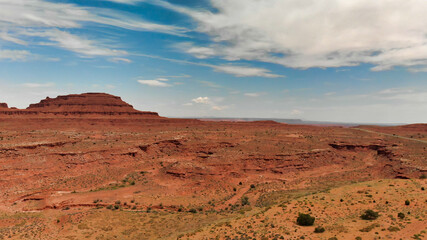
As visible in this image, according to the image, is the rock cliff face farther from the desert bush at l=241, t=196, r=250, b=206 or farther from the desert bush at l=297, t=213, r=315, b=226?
the desert bush at l=297, t=213, r=315, b=226

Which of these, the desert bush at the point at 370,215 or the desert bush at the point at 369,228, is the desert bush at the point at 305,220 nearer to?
the desert bush at the point at 369,228

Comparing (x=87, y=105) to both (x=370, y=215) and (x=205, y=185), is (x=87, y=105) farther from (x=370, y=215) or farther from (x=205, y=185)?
(x=370, y=215)

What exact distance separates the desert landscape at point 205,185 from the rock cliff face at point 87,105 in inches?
604

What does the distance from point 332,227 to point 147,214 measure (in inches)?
932

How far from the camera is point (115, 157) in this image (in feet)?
173

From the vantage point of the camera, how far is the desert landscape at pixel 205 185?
24.1 metres

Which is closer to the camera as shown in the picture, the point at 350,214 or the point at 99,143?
the point at 350,214

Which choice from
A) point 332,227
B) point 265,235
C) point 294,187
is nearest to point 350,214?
point 332,227

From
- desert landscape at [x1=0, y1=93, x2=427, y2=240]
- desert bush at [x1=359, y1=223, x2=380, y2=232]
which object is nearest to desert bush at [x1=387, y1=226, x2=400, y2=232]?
desert landscape at [x1=0, y1=93, x2=427, y2=240]

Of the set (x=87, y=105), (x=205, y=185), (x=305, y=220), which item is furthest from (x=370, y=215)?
(x=87, y=105)

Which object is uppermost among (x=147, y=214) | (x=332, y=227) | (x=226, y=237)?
(x=332, y=227)

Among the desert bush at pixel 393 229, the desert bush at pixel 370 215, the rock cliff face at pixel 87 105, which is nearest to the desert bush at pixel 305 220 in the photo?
the desert bush at pixel 370 215

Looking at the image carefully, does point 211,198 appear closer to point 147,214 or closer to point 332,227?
point 147,214

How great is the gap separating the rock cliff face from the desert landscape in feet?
50.3
